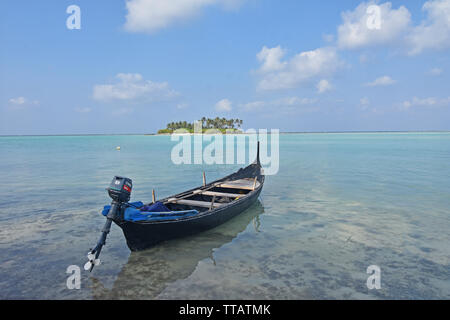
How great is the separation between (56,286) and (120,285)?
1436mm

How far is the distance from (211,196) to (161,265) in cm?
567

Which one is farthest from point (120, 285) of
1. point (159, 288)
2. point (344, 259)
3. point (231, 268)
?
point (344, 259)

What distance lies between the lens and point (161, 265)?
723 cm

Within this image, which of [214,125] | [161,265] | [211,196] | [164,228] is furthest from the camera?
[214,125]

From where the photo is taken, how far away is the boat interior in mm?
10402

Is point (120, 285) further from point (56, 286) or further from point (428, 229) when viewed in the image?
point (428, 229)

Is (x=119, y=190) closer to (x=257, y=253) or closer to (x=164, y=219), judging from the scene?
(x=164, y=219)

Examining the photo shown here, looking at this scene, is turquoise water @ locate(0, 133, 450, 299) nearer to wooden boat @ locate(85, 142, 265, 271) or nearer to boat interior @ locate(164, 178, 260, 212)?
wooden boat @ locate(85, 142, 265, 271)

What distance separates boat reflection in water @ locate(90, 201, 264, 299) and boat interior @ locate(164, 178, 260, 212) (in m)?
1.19

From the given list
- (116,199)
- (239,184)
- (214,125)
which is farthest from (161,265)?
(214,125)

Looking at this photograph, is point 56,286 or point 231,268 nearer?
point 56,286

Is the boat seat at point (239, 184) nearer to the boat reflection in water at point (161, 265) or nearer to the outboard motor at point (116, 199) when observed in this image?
the boat reflection in water at point (161, 265)

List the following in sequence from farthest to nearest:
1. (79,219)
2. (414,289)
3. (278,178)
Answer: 1. (278,178)
2. (79,219)
3. (414,289)
